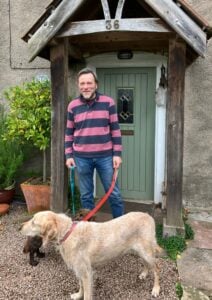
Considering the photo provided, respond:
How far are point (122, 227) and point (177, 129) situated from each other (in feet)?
5.48

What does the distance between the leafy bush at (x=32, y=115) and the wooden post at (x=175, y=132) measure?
196 centimetres

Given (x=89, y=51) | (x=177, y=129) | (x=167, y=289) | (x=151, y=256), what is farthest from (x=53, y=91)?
(x=167, y=289)

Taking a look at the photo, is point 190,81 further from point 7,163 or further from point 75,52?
point 7,163

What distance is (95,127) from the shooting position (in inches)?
156

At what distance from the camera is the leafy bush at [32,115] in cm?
511

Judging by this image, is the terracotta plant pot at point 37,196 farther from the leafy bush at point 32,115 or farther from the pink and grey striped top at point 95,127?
the pink and grey striped top at point 95,127

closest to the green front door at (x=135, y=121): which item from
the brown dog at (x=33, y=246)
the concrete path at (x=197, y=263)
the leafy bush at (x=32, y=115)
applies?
the concrete path at (x=197, y=263)

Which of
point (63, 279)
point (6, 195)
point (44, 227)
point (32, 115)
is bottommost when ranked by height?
point (63, 279)

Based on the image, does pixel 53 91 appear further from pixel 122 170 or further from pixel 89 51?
pixel 122 170

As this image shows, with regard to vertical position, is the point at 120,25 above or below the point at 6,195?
above

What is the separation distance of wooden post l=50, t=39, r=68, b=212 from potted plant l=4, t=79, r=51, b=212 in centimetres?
57

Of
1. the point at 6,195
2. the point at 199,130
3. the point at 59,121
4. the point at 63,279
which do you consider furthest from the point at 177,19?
the point at 6,195

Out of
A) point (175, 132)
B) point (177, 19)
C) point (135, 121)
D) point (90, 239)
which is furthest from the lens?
point (135, 121)

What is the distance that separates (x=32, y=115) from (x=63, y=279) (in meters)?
2.60
